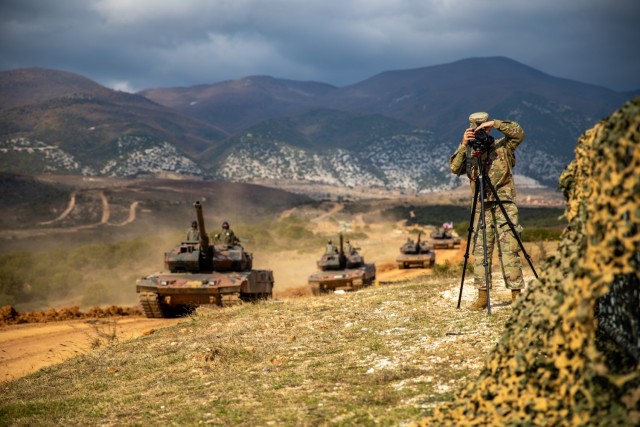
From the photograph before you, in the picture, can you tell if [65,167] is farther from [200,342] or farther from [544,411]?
[544,411]

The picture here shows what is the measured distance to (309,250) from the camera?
43.6m

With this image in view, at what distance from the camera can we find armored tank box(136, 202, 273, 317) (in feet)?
53.7

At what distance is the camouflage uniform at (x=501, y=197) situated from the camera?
8.84 m

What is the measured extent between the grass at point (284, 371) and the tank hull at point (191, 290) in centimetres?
455

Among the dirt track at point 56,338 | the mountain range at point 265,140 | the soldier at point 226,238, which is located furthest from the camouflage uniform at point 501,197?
the mountain range at point 265,140

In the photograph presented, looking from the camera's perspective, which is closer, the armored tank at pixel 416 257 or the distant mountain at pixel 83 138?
the armored tank at pixel 416 257

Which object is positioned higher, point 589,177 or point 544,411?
point 589,177

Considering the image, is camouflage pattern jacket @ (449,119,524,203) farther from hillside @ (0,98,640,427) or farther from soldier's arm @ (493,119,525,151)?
hillside @ (0,98,640,427)

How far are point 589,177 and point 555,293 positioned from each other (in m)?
0.75

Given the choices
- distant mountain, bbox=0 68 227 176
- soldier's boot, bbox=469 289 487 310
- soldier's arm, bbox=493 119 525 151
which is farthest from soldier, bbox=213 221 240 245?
distant mountain, bbox=0 68 227 176

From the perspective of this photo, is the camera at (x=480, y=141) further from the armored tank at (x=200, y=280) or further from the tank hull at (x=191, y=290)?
the tank hull at (x=191, y=290)

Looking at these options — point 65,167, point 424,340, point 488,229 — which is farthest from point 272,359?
point 65,167

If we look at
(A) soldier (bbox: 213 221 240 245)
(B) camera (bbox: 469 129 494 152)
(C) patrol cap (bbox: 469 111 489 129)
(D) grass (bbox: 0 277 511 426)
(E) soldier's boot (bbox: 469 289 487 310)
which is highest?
(C) patrol cap (bbox: 469 111 489 129)

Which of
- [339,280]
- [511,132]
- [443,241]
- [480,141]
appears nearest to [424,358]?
[480,141]
